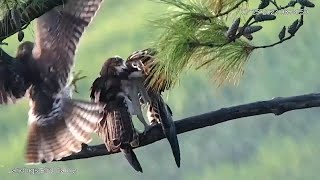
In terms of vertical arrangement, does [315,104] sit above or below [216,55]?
below

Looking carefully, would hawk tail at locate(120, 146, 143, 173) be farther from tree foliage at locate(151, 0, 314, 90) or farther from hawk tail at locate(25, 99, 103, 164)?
tree foliage at locate(151, 0, 314, 90)

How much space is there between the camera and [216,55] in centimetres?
138

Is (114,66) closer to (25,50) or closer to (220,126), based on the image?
(25,50)

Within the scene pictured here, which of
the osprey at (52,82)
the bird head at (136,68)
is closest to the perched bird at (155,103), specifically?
the bird head at (136,68)

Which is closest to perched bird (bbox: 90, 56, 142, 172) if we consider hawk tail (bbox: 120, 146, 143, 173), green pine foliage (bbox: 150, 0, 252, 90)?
hawk tail (bbox: 120, 146, 143, 173)

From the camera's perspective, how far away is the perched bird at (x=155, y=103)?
1.58 metres

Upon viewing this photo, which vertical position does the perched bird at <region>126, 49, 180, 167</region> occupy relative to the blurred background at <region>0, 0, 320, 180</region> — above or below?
above

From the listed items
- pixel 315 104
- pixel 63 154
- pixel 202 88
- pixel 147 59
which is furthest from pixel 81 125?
pixel 315 104

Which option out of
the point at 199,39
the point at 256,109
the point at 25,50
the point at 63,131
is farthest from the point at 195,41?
the point at 25,50

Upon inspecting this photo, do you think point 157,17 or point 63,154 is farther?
point 63,154

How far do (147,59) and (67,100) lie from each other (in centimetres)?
22

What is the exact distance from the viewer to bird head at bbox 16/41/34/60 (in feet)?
5.97

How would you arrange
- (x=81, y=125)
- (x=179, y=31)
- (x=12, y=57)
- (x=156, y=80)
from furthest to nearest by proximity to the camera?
(x=12, y=57), (x=81, y=125), (x=156, y=80), (x=179, y=31)

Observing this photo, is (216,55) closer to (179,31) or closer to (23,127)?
(179,31)
